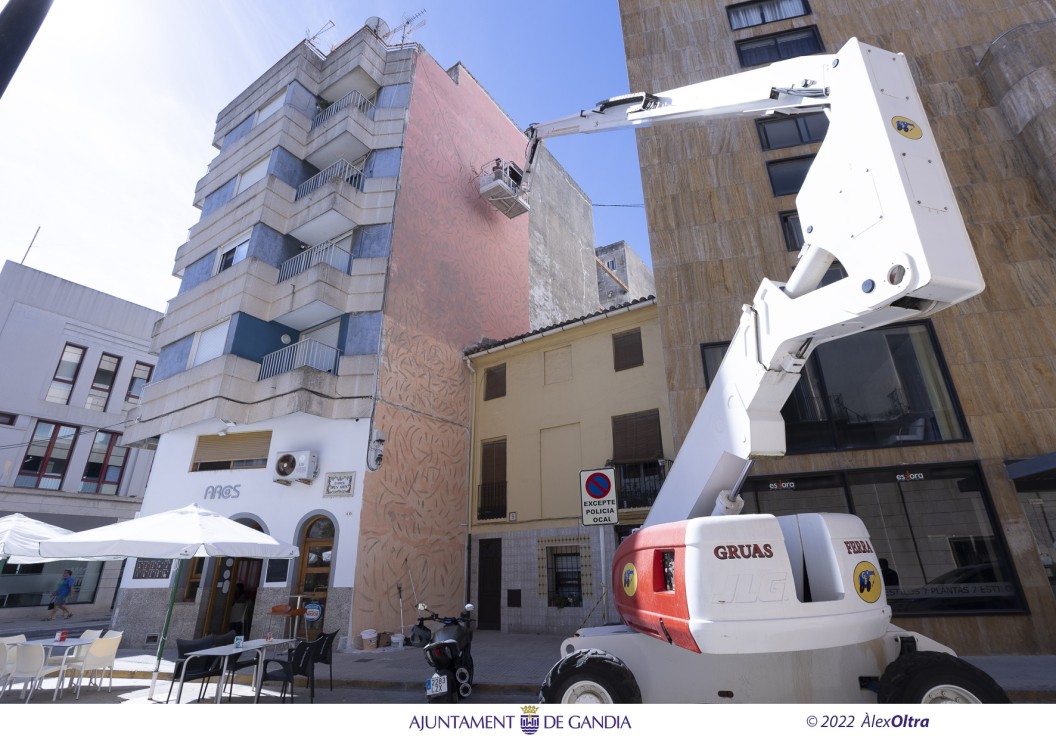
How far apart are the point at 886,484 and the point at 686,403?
12.5ft

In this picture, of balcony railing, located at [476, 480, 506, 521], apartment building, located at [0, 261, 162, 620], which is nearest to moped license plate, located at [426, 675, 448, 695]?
balcony railing, located at [476, 480, 506, 521]

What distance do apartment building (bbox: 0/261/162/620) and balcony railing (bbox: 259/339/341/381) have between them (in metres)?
11.2

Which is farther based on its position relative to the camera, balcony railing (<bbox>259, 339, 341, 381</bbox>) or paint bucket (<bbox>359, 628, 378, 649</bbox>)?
balcony railing (<bbox>259, 339, 341, 381</bbox>)

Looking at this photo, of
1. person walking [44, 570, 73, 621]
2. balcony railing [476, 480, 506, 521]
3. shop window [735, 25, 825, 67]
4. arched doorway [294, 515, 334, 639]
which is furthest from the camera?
person walking [44, 570, 73, 621]

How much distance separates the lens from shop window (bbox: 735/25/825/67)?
1411 cm

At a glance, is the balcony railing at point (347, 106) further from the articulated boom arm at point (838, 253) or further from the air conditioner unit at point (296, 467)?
the articulated boom arm at point (838, 253)

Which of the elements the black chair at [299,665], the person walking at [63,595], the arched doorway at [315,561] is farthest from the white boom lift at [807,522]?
the person walking at [63,595]

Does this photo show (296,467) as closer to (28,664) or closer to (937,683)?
(28,664)

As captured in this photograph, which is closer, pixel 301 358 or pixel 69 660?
pixel 69 660

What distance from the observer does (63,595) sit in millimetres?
20500

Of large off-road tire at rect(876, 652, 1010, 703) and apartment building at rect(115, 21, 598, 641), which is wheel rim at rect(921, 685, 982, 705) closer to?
large off-road tire at rect(876, 652, 1010, 703)

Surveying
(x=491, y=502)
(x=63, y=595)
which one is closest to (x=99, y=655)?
(x=491, y=502)

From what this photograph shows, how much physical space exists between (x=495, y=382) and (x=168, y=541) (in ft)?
35.1

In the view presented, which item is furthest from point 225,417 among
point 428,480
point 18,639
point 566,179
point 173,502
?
point 566,179
